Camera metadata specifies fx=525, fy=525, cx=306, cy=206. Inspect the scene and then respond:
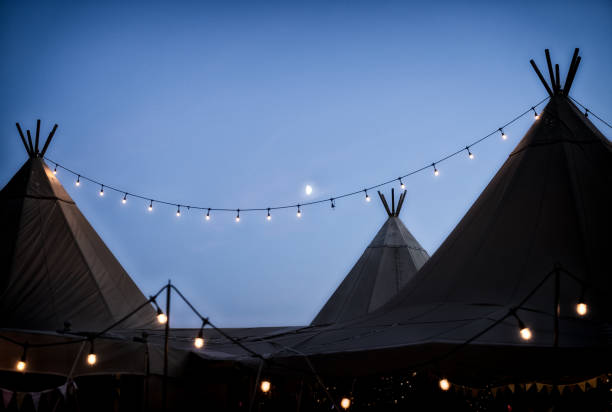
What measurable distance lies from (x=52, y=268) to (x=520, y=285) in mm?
4941

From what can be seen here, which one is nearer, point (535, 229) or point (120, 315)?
point (535, 229)

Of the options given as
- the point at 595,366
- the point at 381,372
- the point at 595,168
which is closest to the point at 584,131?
the point at 595,168

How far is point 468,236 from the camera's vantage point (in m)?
4.80

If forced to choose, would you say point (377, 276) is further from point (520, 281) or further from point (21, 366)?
point (21, 366)

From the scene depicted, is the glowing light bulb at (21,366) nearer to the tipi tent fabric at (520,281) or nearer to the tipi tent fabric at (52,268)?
the tipi tent fabric at (52,268)

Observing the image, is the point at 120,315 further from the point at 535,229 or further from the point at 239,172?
the point at 239,172

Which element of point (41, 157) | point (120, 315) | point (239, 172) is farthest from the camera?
point (239, 172)

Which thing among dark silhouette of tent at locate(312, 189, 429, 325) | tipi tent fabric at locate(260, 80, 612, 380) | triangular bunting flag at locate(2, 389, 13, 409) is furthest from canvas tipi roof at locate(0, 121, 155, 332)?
dark silhouette of tent at locate(312, 189, 429, 325)

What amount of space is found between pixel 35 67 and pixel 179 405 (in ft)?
75.8

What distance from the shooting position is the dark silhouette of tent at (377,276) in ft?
27.0


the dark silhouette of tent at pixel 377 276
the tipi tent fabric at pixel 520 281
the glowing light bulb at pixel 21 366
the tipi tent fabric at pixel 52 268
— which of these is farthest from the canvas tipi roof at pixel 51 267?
the dark silhouette of tent at pixel 377 276

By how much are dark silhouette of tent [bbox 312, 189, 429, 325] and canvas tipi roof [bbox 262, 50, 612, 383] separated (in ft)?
11.2

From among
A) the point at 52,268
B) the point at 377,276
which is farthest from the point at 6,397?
the point at 377,276

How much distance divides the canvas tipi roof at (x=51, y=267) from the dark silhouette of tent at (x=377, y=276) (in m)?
3.07
